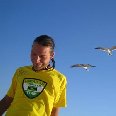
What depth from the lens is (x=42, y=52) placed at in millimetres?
9344

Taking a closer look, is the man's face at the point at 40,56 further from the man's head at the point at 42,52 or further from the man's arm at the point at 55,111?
the man's arm at the point at 55,111

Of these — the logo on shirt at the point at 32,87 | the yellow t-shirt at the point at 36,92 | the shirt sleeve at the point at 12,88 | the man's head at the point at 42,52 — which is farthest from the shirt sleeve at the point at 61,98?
the shirt sleeve at the point at 12,88

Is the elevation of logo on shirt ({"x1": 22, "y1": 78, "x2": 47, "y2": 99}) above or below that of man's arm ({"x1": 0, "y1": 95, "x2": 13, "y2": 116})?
above

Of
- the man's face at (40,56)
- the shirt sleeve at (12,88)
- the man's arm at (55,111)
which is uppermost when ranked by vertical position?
the man's face at (40,56)

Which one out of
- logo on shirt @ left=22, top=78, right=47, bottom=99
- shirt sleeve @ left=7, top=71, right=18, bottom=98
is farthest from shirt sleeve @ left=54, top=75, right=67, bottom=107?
shirt sleeve @ left=7, top=71, right=18, bottom=98

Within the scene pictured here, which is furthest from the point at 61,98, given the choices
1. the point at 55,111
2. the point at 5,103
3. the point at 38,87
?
the point at 5,103

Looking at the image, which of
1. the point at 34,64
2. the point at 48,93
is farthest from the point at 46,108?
the point at 34,64

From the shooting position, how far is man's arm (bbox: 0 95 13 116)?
368 inches

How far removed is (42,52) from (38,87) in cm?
68

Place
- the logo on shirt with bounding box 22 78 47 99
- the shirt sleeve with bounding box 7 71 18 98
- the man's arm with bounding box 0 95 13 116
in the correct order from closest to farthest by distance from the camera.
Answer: the logo on shirt with bounding box 22 78 47 99, the man's arm with bounding box 0 95 13 116, the shirt sleeve with bounding box 7 71 18 98

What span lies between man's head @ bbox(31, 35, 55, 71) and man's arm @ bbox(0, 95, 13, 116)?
82cm

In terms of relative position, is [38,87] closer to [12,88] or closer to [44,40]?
[12,88]

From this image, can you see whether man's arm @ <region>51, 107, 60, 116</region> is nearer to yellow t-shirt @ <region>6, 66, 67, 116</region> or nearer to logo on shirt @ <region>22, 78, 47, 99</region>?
yellow t-shirt @ <region>6, 66, 67, 116</region>

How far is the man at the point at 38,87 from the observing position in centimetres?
907
